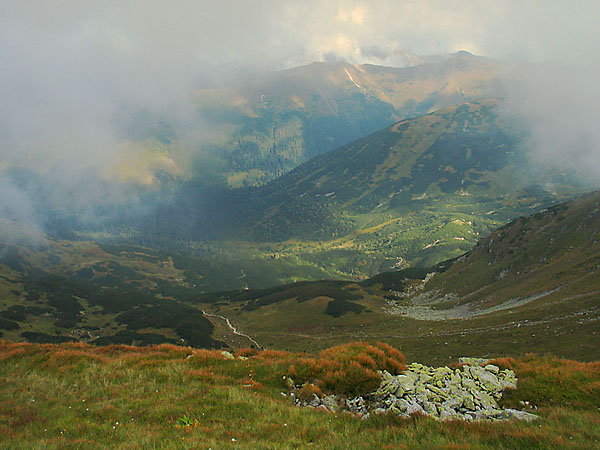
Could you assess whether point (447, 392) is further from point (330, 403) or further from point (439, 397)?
point (330, 403)

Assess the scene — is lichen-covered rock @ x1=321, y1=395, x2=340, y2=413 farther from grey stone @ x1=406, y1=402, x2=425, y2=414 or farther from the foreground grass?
grey stone @ x1=406, y1=402, x2=425, y2=414

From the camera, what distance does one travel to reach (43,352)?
23.1 m

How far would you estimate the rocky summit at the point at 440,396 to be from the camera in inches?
501

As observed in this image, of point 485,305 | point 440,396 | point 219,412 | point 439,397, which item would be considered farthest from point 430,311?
point 219,412

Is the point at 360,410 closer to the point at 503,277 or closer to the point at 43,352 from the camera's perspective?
the point at 43,352

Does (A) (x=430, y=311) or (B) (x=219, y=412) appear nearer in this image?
(B) (x=219, y=412)

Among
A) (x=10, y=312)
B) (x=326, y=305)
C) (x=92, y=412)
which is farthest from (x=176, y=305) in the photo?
(x=92, y=412)

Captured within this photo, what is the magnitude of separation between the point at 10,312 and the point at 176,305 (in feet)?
223

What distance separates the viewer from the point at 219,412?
13.4 metres

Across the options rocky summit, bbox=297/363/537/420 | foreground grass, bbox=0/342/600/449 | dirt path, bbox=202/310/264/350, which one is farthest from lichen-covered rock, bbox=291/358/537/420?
dirt path, bbox=202/310/264/350

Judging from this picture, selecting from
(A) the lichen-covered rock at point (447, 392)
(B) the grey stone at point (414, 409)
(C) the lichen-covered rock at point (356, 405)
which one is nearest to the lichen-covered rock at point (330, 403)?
(C) the lichen-covered rock at point (356, 405)

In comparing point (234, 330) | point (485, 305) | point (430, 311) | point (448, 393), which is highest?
point (448, 393)

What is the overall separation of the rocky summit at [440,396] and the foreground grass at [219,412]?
2.51 feet

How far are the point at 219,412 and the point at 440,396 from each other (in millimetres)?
8642
